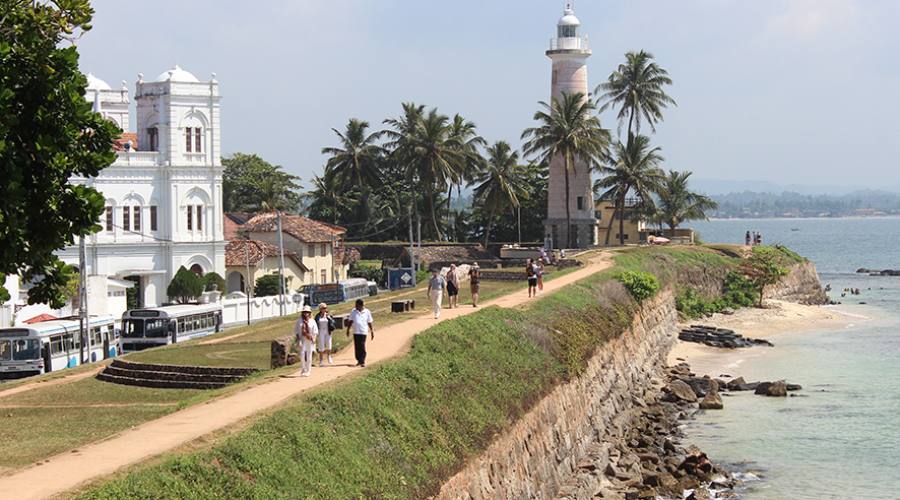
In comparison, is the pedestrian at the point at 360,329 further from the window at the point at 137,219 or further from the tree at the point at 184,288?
the window at the point at 137,219

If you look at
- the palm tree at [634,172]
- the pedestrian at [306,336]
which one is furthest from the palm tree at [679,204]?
the pedestrian at [306,336]

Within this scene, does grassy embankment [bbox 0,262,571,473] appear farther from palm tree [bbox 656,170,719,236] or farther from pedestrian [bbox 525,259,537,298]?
palm tree [bbox 656,170,719,236]

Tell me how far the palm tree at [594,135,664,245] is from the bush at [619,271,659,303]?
26.7 meters

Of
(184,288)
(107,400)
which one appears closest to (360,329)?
(107,400)

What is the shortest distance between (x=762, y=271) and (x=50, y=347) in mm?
49954

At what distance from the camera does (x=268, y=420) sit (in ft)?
72.3

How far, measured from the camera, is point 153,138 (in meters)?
70.7

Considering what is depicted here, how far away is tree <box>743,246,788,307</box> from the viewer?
8106cm

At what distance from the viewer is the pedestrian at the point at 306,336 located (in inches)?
1061

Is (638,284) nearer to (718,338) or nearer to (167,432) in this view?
(718,338)

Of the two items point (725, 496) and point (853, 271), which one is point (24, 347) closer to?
point (725, 496)

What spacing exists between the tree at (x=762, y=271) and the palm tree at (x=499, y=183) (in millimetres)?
17021

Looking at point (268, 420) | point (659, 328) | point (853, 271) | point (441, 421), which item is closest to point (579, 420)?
point (441, 421)

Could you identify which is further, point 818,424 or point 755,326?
point 755,326
